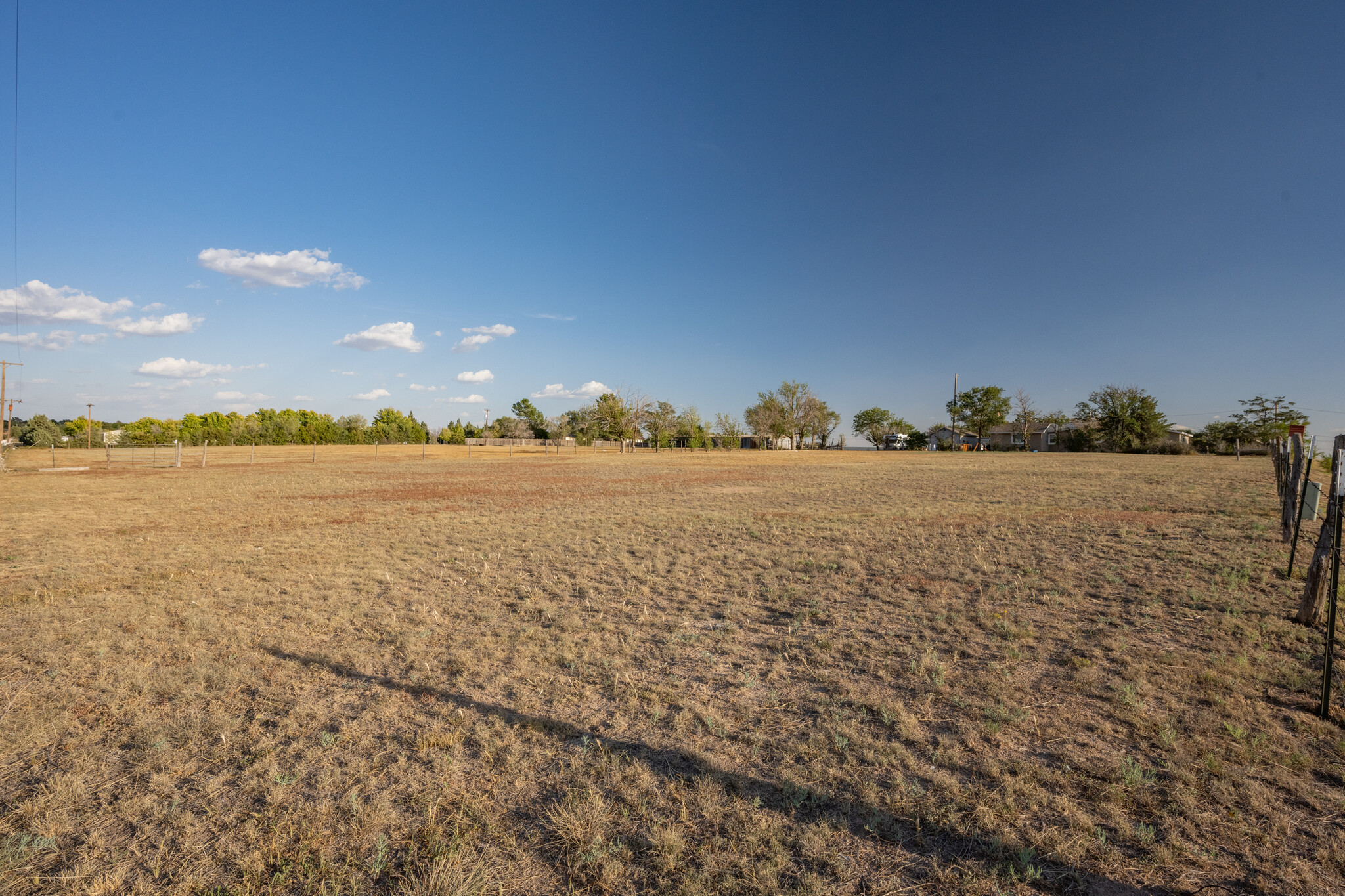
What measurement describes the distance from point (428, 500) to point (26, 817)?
1684 cm

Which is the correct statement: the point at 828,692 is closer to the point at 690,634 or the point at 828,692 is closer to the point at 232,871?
the point at 690,634

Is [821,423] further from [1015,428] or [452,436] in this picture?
[452,436]

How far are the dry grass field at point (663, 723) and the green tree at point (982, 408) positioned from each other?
282ft

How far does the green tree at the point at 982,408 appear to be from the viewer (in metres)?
86.5

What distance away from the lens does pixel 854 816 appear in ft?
10.7

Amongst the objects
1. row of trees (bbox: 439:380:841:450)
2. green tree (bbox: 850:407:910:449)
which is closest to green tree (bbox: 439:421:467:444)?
row of trees (bbox: 439:380:841:450)

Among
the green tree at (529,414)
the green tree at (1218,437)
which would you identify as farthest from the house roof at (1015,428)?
the green tree at (529,414)

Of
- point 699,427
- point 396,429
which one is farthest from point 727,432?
point 396,429

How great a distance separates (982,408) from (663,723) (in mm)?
96924

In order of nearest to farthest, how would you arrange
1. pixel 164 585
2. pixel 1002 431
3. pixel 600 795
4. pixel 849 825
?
pixel 849 825, pixel 600 795, pixel 164 585, pixel 1002 431

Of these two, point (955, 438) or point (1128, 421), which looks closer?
point (1128, 421)

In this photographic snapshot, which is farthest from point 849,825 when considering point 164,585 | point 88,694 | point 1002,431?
point 1002,431

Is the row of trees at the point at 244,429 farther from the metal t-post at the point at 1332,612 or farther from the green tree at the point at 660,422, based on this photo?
the metal t-post at the point at 1332,612

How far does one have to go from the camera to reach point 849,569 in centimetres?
945
